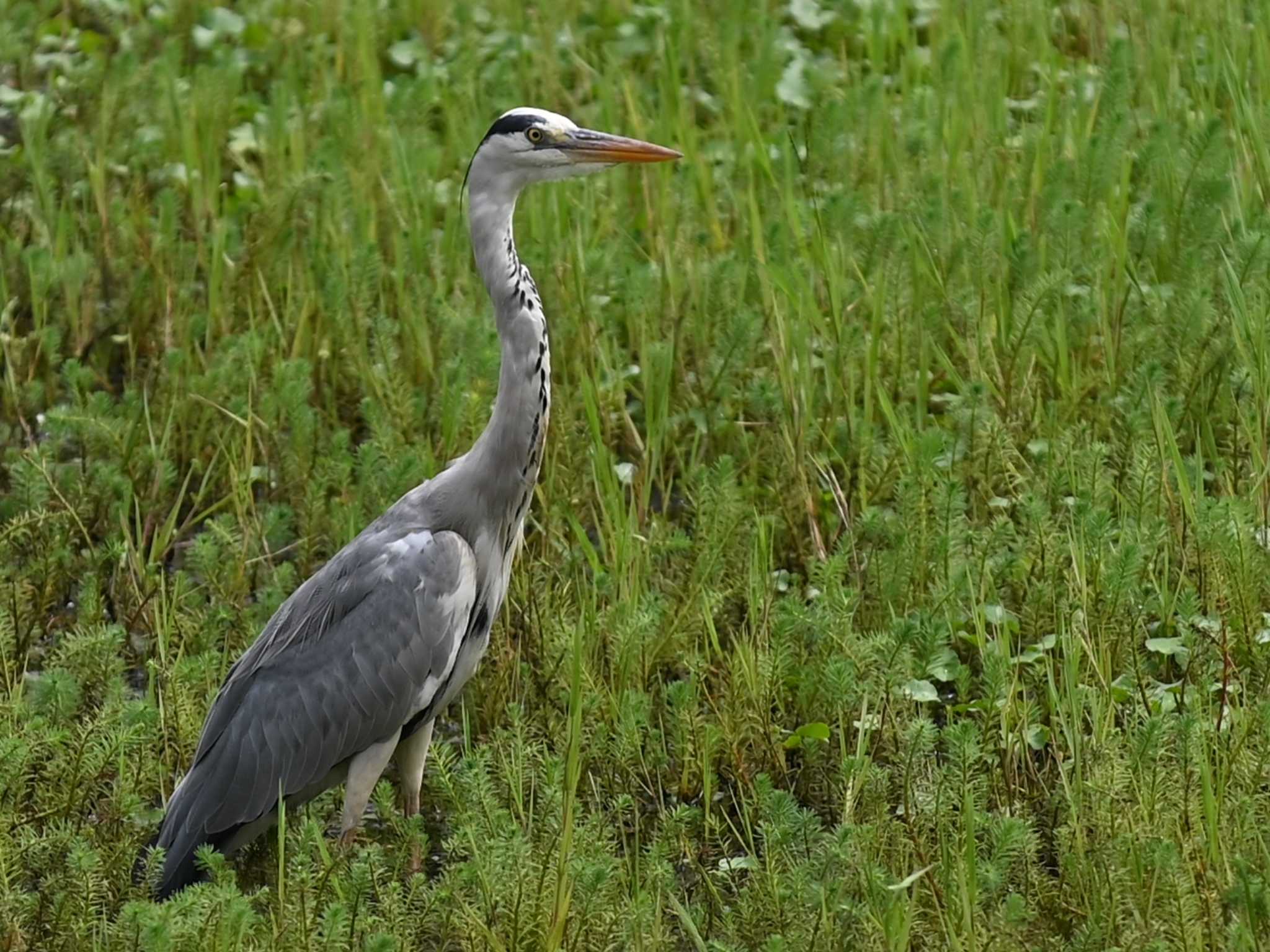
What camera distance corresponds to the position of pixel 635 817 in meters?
3.97

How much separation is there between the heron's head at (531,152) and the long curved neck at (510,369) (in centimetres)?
4

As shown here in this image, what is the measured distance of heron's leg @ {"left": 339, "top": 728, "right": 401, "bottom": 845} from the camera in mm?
4023

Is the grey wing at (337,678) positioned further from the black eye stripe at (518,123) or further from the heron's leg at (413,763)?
the black eye stripe at (518,123)

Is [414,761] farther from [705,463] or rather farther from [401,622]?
[705,463]

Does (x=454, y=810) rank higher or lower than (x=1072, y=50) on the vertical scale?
lower

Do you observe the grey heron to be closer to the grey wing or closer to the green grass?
the grey wing

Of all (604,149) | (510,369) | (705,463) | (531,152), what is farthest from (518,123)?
(705,463)

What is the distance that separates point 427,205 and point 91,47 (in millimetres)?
2203

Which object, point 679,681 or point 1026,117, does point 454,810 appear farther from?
point 1026,117

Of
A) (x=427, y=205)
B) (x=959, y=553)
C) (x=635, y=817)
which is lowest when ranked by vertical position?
(x=635, y=817)

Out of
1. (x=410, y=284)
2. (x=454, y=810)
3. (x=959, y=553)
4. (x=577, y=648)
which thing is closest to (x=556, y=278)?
(x=410, y=284)

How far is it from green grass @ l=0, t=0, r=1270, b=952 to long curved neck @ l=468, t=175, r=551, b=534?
13.1 inches

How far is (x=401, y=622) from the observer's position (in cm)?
405

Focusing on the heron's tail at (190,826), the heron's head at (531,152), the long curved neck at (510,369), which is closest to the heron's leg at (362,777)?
the heron's tail at (190,826)
